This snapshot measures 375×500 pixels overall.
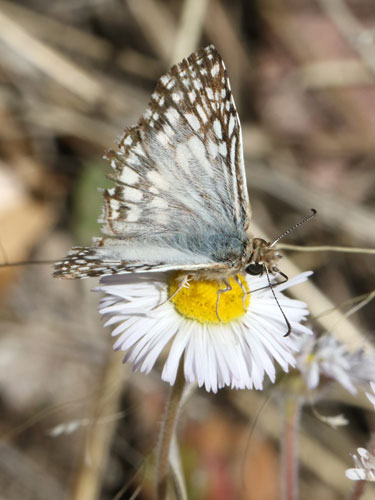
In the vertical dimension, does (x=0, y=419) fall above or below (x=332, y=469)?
above

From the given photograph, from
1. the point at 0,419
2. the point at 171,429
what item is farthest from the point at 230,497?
the point at 171,429

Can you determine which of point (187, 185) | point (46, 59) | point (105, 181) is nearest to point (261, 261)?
point (187, 185)

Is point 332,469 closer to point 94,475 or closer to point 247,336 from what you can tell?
point 94,475

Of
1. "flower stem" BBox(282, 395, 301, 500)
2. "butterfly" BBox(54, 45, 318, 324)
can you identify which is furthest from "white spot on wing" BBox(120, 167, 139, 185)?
"flower stem" BBox(282, 395, 301, 500)

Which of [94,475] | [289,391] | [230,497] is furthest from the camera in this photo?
[230,497]

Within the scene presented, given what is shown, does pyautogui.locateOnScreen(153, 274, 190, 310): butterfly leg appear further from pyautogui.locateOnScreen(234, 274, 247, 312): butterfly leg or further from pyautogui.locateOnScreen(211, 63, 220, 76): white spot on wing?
pyautogui.locateOnScreen(211, 63, 220, 76): white spot on wing

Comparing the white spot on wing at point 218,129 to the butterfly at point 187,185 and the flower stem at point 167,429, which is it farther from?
the flower stem at point 167,429

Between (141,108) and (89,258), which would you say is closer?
(89,258)
